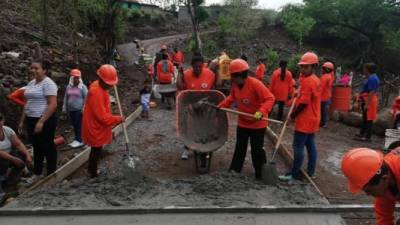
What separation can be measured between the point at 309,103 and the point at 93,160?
114 inches

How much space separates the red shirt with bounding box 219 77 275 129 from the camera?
579cm

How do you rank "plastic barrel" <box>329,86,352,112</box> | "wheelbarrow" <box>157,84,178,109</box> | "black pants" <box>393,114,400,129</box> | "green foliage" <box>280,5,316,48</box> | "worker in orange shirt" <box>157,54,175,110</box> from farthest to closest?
"green foliage" <box>280,5,316,48</box> → "worker in orange shirt" <box>157,54,175,110</box> → "wheelbarrow" <box>157,84,178,109</box> → "plastic barrel" <box>329,86,352,112</box> → "black pants" <box>393,114,400,129</box>

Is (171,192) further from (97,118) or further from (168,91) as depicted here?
(168,91)

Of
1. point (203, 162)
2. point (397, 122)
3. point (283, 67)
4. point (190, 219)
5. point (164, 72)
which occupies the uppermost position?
point (283, 67)

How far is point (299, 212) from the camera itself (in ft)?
15.9

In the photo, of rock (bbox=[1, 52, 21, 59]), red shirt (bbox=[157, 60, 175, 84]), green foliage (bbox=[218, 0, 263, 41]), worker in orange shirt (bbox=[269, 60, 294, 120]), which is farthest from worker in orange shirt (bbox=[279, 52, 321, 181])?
green foliage (bbox=[218, 0, 263, 41])

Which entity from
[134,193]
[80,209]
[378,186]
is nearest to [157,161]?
[134,193]

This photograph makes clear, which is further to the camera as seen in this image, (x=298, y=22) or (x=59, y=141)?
(x=298, y=22)

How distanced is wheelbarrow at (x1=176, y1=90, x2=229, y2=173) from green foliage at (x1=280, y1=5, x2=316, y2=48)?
26.5 metres

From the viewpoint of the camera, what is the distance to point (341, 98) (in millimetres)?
12086

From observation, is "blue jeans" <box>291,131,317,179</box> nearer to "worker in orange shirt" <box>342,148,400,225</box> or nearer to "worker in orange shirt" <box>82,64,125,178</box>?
"worker in orange shirt" <box>82,64,125,178</box>

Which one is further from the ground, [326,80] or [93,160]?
[326,80]

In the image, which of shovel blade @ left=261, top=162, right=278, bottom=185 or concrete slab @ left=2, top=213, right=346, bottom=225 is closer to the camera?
concrete slab @ left=2, top=213, right=346, bottom=225

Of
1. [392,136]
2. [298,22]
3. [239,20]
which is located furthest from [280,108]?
[239,20]
